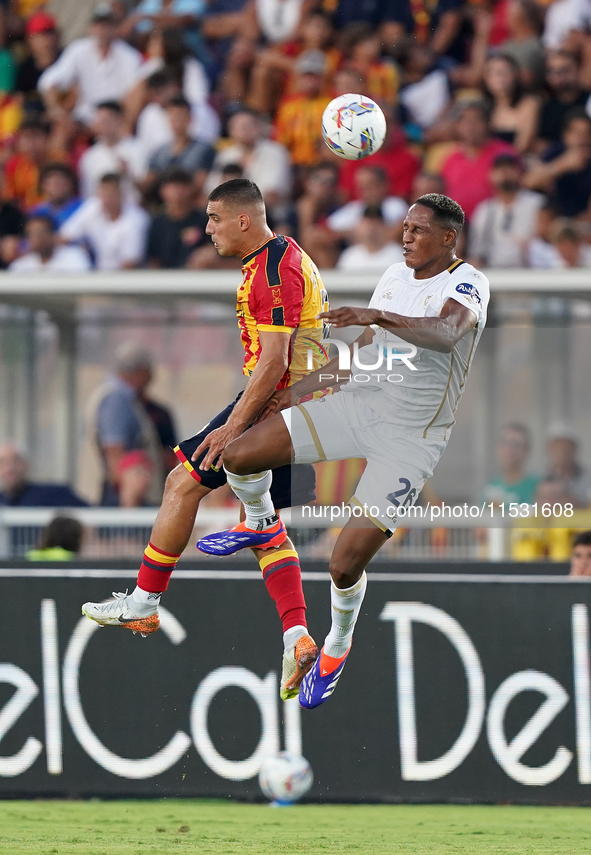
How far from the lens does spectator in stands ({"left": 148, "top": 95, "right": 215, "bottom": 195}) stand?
41.1 ft

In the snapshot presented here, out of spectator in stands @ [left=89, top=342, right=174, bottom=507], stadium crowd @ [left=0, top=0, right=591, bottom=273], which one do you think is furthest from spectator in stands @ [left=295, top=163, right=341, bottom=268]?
spectator in stands @ [left=89, top=342, right=174, bottom=507]

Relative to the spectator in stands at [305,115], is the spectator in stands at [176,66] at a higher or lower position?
higher

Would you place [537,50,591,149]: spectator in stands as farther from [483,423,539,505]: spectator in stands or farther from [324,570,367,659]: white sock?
[324,570,367,659]: white sock

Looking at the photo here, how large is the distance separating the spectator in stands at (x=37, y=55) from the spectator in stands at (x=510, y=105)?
16.4ft

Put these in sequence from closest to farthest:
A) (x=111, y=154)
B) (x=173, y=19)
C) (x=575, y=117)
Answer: (x=575, y=117) < (x=111, y=154) < (x=173, y=19)

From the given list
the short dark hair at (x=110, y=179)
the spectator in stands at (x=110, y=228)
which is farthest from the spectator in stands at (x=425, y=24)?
the spectator in stands at (x=110, y=228)

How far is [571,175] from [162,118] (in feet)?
13.5

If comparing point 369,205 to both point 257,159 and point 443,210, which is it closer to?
point 257,159

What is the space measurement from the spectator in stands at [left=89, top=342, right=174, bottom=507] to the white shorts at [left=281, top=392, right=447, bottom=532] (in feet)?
15.4

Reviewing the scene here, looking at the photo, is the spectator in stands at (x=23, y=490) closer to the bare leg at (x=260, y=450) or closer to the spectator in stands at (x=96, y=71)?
the spectator in stands at (x=96, y=71)

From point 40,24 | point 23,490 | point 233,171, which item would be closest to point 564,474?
point 233,171

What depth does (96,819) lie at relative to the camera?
775 cm

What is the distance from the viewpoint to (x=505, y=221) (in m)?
11.1

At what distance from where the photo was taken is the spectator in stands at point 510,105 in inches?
477
